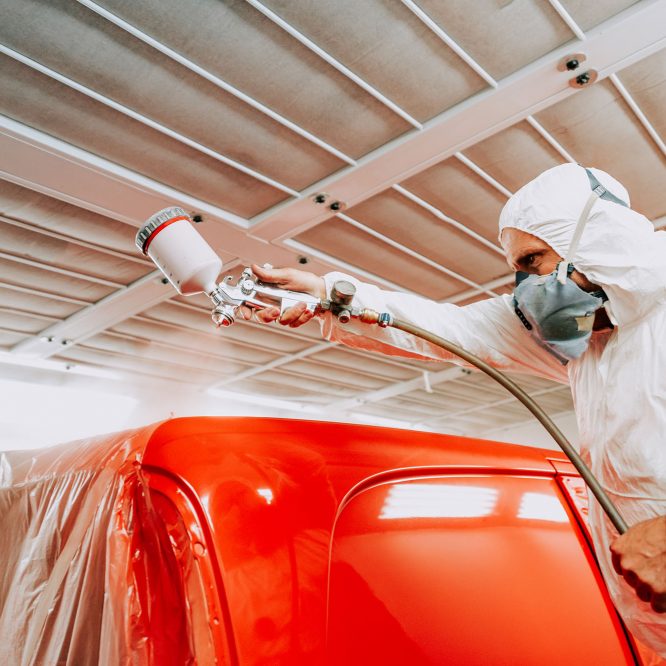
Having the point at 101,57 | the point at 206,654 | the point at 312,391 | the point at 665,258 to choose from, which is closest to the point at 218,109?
the point at 101,57

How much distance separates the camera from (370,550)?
3.36 ft

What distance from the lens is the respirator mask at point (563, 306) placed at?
1.43m

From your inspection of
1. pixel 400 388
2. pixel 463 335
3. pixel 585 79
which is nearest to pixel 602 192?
pixel 463 335

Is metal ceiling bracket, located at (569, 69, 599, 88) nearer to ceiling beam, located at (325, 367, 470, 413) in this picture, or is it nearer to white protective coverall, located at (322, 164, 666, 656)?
white protective coverall, located at (322, 164, 666, 656)

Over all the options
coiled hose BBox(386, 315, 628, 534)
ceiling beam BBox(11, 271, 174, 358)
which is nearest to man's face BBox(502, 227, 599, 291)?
coiled hose BBox(386, 315, 628, 534)

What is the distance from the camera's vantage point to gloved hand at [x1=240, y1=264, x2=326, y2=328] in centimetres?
142

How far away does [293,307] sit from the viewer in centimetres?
141

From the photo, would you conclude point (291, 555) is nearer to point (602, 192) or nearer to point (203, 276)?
point (203, 276)

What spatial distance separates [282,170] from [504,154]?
146 cm

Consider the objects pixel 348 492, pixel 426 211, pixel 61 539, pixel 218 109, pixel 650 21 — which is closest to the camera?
pixel 348 492

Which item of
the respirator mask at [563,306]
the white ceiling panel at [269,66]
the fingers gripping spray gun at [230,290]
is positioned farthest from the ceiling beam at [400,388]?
the fingers gripping spray gun at [230,290]

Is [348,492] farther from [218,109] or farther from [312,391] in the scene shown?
[312,391]

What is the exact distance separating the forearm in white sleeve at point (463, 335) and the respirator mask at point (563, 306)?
18cm

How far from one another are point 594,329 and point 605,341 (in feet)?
0.13
